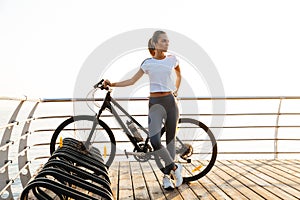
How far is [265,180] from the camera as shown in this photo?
4.67 m

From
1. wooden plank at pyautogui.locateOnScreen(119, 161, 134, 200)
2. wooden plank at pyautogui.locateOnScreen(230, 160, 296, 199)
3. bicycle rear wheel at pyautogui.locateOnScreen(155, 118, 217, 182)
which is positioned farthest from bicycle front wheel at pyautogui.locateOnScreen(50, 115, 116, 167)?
wooden plank at pyautogui.locateOnScreen(230, 160, 296, 199)

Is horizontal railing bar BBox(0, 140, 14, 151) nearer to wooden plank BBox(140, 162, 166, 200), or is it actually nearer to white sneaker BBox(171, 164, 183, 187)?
wooden plank BBox(140, 162, 166, 200)

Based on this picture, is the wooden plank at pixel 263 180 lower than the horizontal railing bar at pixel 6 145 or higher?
lower

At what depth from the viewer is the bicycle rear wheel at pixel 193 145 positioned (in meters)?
4.57

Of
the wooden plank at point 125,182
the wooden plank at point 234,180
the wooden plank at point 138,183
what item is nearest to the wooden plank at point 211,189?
the wooden plank at point 234,180

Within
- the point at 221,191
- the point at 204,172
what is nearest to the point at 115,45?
the point at 204,172

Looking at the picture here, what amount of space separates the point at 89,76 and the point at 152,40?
6.19 feet

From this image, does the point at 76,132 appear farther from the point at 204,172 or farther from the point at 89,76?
the point at 204,172

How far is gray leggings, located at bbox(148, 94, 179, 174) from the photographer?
13.3 ft

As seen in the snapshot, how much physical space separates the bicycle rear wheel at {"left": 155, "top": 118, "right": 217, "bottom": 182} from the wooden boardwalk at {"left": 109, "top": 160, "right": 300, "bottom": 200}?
152mm

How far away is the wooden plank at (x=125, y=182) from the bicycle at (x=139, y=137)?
30 centimetres

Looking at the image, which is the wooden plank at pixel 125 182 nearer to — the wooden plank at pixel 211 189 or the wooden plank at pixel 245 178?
the wooden plank at pixel 211 189

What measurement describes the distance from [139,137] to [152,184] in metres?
0.57

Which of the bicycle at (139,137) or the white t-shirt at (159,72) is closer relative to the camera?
the white t-shirt at (159,72)
